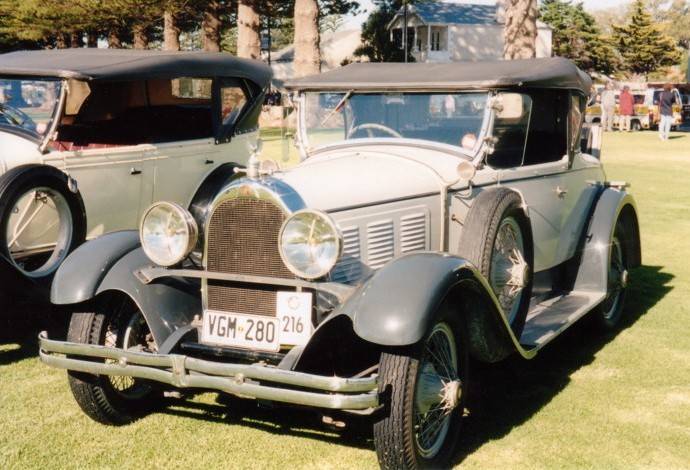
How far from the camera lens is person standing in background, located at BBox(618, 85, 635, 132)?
3034 cm

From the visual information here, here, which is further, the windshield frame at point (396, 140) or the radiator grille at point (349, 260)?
the windshield frame at point (396, 140)

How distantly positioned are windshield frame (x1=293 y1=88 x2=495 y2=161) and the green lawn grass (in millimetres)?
1484

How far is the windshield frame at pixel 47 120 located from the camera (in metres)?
6.61

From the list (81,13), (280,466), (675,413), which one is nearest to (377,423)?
(280,466)

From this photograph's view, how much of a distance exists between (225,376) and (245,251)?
0.71 meters

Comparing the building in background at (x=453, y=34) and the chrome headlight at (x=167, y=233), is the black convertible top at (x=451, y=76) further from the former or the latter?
the building in background at (x=453, y=34)

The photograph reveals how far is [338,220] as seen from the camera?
4.17 meters

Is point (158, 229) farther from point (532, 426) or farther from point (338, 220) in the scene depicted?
point (532, 426)

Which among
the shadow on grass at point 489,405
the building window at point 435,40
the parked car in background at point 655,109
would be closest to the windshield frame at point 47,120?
the shadow on grass at point 489,405

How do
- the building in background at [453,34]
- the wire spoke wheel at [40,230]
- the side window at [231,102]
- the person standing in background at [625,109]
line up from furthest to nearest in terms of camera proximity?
the building in background at [453,34] < the person standing in background at [625,109] < the side window at [231,102] < the wire spoke wheel at [40,230]

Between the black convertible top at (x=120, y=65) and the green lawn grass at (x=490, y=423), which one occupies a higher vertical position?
the black convertible top at (x=120, y=65)

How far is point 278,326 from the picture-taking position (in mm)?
3941

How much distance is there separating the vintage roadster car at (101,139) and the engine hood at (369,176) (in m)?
2.35

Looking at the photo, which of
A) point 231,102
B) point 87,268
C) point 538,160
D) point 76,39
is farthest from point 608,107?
point 87,268
